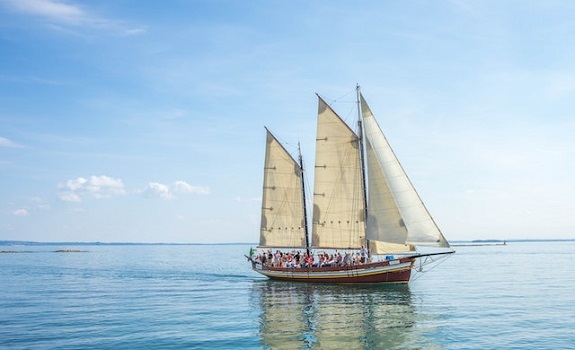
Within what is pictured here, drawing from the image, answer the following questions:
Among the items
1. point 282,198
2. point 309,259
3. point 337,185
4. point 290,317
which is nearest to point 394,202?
point 337,185

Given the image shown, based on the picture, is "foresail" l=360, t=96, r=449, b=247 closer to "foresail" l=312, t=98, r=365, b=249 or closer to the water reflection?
"foresail" l=312, t=98, r=365, b=249

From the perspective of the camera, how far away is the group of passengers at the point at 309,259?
2245 inches

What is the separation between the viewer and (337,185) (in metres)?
59.0

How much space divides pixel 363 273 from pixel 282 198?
50.6 ft

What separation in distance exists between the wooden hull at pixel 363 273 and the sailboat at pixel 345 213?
10 cm

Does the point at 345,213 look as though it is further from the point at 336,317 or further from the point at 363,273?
the point at 336,317

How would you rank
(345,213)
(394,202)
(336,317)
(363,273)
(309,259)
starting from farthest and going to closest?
1. (309,259)
2. (345,213)
3. (363,273)
4. (394,202)
5. (336,317)

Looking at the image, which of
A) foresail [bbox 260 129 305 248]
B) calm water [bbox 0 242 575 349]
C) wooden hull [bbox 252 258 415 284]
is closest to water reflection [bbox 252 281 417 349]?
calm water [bbox 0 242 575 349]

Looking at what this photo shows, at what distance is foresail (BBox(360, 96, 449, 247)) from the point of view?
4884 centimetres

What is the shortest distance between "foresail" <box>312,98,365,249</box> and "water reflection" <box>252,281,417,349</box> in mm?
6220

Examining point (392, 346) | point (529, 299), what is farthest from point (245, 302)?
point (529, 299)

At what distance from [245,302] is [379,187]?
16823mm

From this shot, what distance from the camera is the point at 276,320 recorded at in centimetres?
3622

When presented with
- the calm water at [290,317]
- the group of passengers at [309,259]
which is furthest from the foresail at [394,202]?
the calm water at [290,317]
